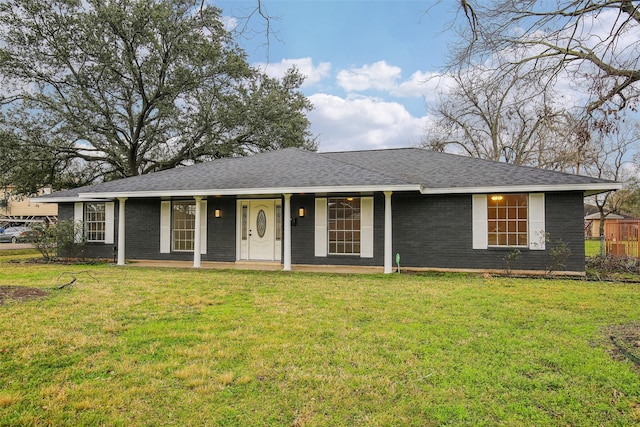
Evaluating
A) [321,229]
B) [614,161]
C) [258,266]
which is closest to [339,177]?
[321,229]

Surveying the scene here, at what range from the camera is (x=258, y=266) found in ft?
36.2

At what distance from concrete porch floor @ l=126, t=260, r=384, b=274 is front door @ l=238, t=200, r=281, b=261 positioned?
1.12 feet

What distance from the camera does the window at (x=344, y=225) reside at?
35.7 feet

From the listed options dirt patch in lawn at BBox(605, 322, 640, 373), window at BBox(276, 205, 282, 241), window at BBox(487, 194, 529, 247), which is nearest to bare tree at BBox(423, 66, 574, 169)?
window at BBox(487, 194, 529, 247)

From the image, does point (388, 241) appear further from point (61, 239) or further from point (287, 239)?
point (61, 239)

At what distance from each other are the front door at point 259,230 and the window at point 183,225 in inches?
67.4

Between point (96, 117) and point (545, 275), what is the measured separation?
67.9 ft

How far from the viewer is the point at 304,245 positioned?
444 inches

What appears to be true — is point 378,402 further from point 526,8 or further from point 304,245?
point 304,245

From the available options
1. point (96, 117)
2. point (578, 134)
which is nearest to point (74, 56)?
point (96, 117)

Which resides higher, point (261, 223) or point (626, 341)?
point (261, 223)

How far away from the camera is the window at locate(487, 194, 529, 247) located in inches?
382

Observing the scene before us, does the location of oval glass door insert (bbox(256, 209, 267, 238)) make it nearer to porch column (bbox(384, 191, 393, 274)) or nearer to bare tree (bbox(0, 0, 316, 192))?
porch column (bbox(384, 191, 393, 274))

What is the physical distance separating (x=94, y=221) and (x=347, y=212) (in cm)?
919
